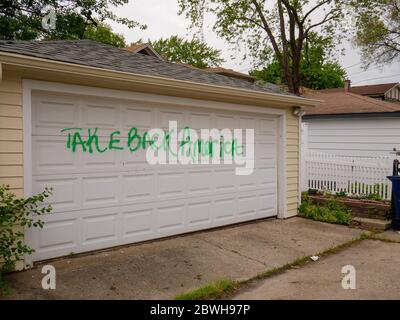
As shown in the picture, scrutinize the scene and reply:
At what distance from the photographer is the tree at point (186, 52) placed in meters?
39.8

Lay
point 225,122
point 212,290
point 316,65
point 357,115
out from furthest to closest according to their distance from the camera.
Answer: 1. point 316,65
2. point 357,115
3. point 225,122
4. point 212,290

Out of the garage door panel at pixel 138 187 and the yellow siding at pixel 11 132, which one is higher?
the yellow siding at pixel 11 132

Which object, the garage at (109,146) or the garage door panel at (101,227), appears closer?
the garage at (109,146)

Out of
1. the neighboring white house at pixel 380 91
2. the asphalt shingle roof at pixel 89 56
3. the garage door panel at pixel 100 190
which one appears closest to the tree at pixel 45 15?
the asphalt shingle roof at pixel 89 56

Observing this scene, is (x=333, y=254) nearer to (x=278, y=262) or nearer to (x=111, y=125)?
(x=278, y=262)

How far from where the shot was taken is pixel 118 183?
18.8 ft

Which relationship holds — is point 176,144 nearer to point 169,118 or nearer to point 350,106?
point 169,118

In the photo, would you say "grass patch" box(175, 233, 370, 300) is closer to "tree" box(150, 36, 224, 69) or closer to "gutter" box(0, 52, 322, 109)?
"gutter" box(0, 52, 322, 109)

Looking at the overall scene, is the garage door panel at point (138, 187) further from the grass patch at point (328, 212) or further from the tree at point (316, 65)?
the tree at point (316, 65)

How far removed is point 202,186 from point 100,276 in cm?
274

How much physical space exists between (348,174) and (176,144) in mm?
4936

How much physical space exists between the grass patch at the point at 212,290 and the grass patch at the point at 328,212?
4171 mm

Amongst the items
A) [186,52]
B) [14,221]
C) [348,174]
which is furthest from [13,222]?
[186,52]

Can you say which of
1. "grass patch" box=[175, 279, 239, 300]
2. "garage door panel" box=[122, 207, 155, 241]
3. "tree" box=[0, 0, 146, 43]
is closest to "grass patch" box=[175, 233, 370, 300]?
"grass patch" box=[175, 279, 239, 300]
